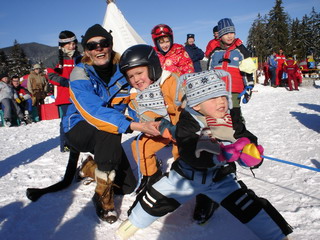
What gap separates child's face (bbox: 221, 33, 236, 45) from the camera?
145 inches

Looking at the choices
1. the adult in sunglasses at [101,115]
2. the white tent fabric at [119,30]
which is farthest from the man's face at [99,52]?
the white tent fabric at [119,30]

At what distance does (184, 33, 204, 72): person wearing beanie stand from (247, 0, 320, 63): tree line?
106 ft

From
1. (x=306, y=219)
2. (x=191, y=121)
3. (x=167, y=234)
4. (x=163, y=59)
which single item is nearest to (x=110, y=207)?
(x=167, y=234)

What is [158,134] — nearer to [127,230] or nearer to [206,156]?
[206,156]

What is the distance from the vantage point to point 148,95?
7.52 feet

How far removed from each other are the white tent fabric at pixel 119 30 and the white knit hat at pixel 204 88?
428 inches

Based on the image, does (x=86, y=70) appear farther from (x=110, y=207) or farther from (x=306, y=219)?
(x=306, y=219)

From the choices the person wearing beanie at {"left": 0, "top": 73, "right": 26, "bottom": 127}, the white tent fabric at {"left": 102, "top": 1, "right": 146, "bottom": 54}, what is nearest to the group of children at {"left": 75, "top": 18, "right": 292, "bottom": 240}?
the person wearing beanie at {"left": 0, "top": 73, "right": 26, "bottom": 127}

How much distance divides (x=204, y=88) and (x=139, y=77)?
797 millimetres

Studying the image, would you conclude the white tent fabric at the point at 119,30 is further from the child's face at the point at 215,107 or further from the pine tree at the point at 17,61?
the pine tree at the point at 17,61

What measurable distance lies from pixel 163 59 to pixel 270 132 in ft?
8.04

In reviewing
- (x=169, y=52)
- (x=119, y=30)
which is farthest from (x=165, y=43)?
(x=119, y=30)

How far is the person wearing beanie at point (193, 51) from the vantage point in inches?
250

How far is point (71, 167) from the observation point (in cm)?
276
